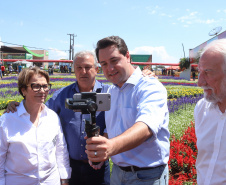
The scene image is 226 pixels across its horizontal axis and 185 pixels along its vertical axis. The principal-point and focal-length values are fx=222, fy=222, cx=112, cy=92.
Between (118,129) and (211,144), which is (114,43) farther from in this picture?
(211,144)

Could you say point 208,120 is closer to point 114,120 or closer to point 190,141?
point 114,120

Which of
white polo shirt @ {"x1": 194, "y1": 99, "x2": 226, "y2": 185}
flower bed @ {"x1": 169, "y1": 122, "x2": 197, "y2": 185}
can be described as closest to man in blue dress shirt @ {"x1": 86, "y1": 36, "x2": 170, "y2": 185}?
white polo shirt @ {"x1": 194, "y1": 99, "x2": 226, "y2": 185}

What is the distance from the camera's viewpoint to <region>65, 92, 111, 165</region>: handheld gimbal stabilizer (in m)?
1.12

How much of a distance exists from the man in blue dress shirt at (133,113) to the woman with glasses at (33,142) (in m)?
0.70

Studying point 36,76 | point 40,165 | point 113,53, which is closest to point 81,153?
point 40,165

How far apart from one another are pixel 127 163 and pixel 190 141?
113 inches

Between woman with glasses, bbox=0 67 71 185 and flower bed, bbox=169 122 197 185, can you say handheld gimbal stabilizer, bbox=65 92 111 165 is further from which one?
flower bed, bbox=169 122 197 185

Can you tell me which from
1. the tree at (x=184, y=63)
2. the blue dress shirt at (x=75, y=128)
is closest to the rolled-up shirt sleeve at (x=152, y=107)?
the blue dress shirt at (x=75, y=128)

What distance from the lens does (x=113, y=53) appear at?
6.63 feet

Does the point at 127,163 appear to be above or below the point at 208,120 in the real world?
below

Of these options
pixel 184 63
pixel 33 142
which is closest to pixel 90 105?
pixel 33 142

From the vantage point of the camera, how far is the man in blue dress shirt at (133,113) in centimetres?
180

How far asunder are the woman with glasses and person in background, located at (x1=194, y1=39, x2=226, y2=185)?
1.49 m

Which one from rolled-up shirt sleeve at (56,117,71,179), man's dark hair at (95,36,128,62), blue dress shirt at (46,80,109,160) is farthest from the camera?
blue dress shirt at (46,80,109,160)
